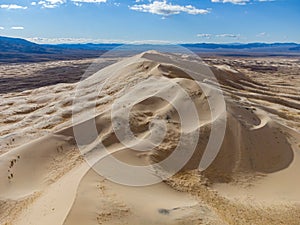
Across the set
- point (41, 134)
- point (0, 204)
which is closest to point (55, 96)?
point (41, 134)

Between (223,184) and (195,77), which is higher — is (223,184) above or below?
below

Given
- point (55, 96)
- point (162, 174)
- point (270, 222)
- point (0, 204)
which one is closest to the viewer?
point (270, 222)

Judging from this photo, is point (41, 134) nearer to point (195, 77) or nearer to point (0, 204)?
point (0, 204)

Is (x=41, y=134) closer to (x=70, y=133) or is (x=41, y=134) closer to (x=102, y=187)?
(x=70, y=133)

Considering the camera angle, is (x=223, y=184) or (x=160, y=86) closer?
(x=223, y=184)

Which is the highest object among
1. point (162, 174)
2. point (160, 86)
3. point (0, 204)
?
point (160, 86)

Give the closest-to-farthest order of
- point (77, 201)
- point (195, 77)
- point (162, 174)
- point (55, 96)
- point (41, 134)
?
point (77, 201), point (162, 174), point (41, 134), point (55, 96), point (195, 77)
